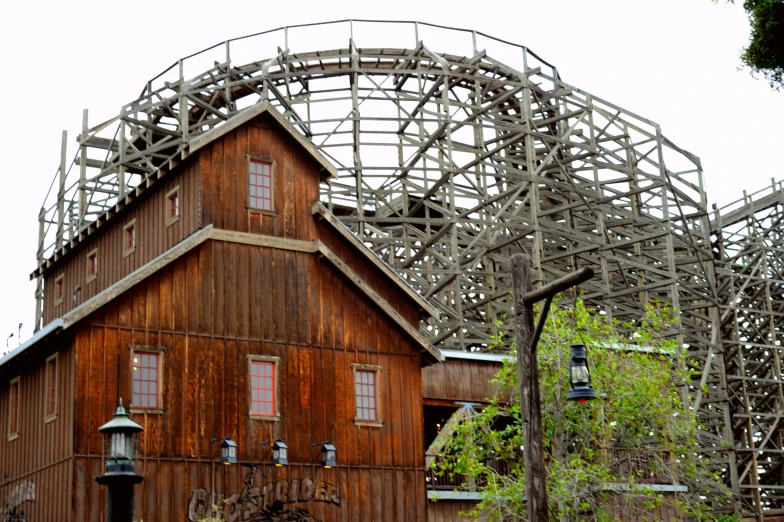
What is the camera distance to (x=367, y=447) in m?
24.3

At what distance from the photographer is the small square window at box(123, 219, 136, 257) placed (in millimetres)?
26434

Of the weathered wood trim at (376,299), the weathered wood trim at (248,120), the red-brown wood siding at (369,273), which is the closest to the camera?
the weathered wood trim at (248,120)

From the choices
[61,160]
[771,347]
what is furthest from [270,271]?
[771,347]

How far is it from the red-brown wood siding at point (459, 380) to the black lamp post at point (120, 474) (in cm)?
1266

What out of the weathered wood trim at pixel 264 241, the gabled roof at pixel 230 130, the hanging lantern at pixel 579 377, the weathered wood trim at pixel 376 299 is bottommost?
the hanging lantern at pixel 579 377

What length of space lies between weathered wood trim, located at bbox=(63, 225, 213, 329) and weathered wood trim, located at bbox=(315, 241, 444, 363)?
2.70 metres

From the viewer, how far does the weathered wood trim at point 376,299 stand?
81.3 ft

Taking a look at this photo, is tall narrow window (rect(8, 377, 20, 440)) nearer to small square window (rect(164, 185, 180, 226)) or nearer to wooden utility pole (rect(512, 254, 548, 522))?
small square window (rect(164, 185, 180, 226))

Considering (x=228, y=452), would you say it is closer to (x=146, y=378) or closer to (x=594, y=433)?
(x=146, y=378)

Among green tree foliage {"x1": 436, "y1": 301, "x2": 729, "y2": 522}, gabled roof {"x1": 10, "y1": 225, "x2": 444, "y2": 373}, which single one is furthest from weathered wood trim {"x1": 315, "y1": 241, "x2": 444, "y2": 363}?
green tree foliage {"x1": 436, "y1": 301, "x2": 729, "y2": 522}

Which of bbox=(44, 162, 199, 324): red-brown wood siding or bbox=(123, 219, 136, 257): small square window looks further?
bbox=(123, 219, 136, 257): small square window

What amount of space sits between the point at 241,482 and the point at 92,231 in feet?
28.7

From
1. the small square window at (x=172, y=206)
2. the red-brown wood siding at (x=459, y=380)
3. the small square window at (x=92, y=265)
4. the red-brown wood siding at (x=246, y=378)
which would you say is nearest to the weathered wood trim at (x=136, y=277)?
the red-brown wood siding at (x=246, y=378)

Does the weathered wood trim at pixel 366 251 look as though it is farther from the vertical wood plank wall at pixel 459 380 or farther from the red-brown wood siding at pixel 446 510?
the red-brown wood siding at pixel 446 510
